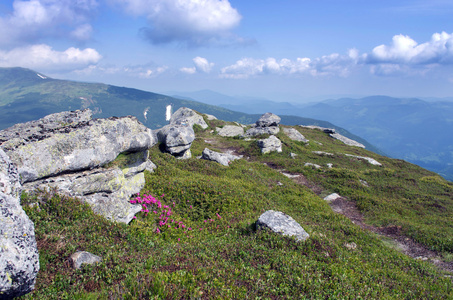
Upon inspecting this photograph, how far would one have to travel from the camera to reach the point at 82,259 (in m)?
7.45

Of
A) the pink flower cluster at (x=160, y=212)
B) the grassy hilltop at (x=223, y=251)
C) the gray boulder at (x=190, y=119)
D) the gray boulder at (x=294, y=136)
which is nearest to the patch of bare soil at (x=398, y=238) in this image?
the grassy hilltop at (x=223, y=251)

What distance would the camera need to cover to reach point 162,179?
17359 millimetres

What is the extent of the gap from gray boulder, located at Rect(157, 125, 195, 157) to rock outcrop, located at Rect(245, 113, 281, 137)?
99.2 feet

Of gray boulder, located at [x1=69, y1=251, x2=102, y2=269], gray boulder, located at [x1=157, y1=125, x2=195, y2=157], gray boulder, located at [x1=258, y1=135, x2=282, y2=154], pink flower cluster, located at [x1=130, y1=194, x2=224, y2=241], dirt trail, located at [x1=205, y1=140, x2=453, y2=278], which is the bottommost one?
dirt trail, located at [x1=205, y1=140, x2=453, y2=278]

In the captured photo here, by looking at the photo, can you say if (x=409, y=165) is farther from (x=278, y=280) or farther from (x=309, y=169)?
(x=278, y=280)

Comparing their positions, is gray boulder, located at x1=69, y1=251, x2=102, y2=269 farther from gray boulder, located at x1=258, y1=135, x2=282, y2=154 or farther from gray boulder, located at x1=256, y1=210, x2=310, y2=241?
gray boulder, located at x1=258, y1=135, x2=282, y2=154

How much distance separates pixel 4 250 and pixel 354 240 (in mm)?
15358

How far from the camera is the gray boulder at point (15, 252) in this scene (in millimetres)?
4963

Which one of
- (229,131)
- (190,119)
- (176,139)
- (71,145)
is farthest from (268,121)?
(71,145)

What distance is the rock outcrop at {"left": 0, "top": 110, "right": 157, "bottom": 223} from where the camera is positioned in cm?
1059

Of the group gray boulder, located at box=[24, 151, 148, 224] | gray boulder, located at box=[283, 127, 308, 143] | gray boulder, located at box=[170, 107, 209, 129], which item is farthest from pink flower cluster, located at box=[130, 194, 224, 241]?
gray boulder, located at box=[170, 107, 209, 129]

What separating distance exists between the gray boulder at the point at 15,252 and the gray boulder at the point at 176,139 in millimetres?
20389

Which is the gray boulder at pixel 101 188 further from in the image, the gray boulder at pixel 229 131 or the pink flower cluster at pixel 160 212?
the gray boulder at pixel 229 131

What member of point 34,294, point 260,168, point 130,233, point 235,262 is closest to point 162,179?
point 130,233
